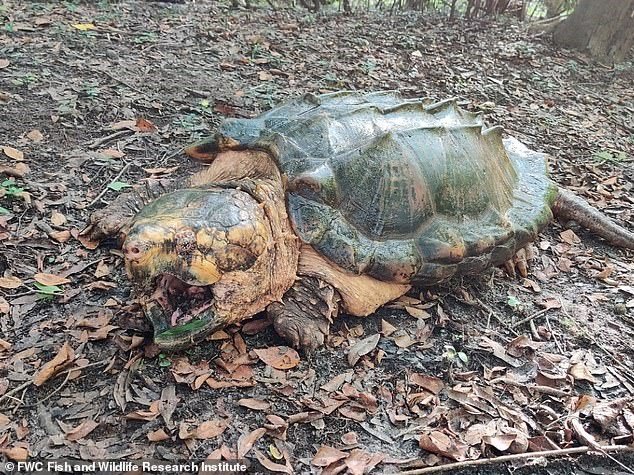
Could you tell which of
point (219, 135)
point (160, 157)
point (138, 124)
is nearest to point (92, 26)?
point (138, 124)

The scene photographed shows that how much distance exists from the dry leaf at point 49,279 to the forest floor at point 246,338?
11 millimetres

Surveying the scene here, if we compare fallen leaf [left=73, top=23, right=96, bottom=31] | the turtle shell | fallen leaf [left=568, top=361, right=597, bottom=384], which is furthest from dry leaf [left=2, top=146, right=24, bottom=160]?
fallen leaf [left=568, top=361, right=597, bottom=384]

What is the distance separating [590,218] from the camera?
382 centimetres

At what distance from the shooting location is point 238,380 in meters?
2.45

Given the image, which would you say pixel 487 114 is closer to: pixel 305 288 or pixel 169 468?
pixel 305 288

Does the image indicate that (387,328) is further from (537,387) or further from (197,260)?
(197,260)

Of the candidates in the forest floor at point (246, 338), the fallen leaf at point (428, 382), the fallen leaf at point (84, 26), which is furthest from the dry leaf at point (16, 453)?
the fallen leaf at point (84, 26)

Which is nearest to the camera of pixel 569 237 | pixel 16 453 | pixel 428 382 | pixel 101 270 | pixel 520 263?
pixel 16 453

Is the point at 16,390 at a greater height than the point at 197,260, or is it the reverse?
the point at 197,260

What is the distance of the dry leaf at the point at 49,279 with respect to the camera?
2809mm

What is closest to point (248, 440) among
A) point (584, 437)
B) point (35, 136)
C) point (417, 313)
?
point (417, 313)

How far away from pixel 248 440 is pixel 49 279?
55.8 inches

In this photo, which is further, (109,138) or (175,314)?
(109,138)

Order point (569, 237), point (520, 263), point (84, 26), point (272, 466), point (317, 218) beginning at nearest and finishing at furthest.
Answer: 1. point (272, 466)
2. point (317, 218)
3. point (520, 263)
4. point (569, 237)
5. point (84, 26)
